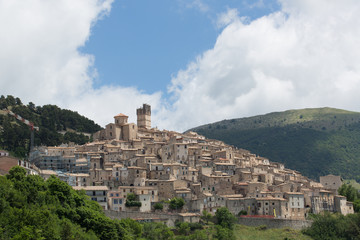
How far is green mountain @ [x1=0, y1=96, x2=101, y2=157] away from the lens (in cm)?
9881

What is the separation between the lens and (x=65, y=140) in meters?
105

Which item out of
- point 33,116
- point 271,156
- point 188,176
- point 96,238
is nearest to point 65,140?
point 33,116

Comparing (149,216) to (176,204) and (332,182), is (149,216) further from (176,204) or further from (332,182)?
(332,182)

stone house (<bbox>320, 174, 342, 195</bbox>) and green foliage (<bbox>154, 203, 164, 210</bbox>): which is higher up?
stone house (<bbox>320, 174, 342, 195</bbox>)

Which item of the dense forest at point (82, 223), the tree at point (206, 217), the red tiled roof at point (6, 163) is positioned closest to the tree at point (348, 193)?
the dense forest at point (82, 223)

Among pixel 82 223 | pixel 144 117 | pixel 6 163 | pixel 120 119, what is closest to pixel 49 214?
pixel 82 223

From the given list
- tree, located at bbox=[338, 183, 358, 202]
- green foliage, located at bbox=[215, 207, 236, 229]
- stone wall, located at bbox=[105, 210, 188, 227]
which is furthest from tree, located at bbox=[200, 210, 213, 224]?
tree, located at bbox=[338, 183, 358, 202]

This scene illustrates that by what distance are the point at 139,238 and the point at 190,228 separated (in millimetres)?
8869

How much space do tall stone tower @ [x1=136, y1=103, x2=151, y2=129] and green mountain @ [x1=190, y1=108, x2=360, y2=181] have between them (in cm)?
5539

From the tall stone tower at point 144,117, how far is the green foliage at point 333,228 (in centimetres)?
4454

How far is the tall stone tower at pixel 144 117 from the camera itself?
358 ft

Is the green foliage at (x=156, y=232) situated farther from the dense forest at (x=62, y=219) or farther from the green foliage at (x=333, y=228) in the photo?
the green foliage at (x=333, y=228)

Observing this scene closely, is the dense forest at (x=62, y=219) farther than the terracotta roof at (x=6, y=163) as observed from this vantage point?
No

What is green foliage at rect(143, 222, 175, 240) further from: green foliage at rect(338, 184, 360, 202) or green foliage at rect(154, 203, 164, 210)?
green foliage at rect(338, 184, 360, 202)
